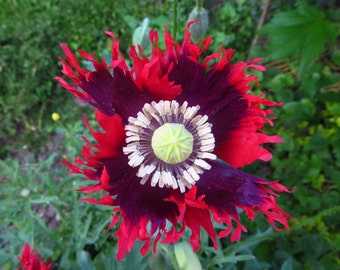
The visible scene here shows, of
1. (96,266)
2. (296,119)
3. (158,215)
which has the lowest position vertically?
(96,266)

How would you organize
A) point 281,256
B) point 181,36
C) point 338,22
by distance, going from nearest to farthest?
point 281,256
point 338,22
point 181,36

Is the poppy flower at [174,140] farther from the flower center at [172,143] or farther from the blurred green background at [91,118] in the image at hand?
the blurred green background at [91,118]

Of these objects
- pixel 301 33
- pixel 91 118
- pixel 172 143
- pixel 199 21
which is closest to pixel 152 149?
pixel 172 143

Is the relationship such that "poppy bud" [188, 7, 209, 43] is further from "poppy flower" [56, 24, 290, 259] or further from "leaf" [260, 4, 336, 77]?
"leaf" [260, 4, 336, 77]

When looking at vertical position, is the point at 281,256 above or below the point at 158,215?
below

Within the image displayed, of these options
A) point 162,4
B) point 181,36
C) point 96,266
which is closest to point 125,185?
point 96,266

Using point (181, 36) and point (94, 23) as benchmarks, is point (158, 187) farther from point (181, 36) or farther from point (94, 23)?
point (94, 23)

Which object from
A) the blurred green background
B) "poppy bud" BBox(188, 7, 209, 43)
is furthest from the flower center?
"poppy bud" BBox(188, 7, 209, 43)
